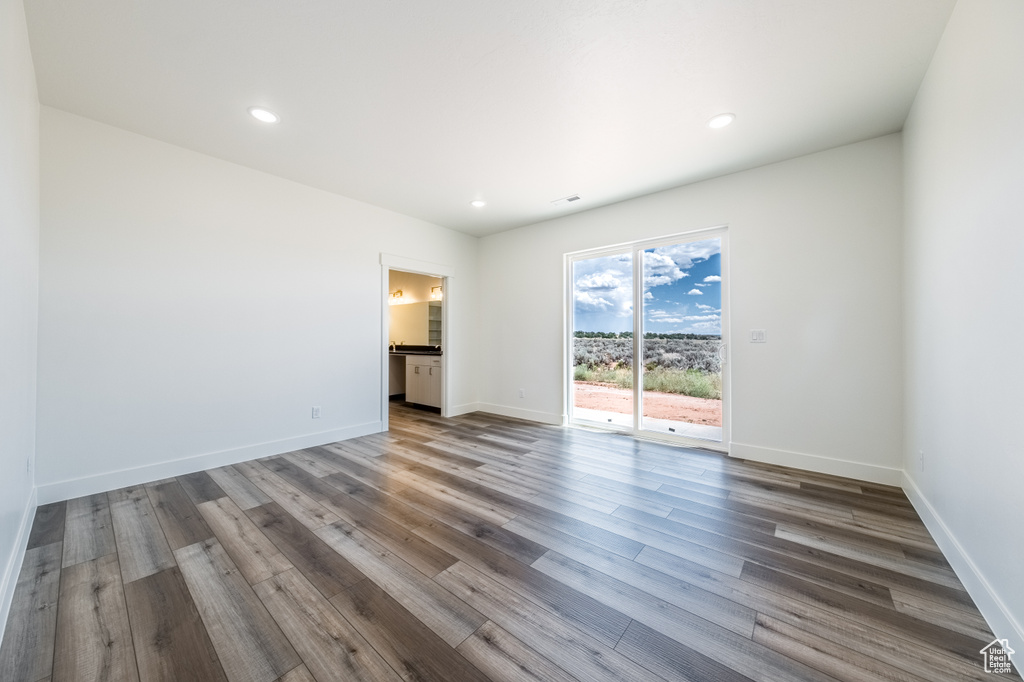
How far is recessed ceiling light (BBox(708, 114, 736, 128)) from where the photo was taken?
2684mm

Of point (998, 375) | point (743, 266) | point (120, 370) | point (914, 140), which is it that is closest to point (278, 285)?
point (120, 370)

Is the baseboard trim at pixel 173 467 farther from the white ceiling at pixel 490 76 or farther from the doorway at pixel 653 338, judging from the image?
the doorway at pixel 653 338

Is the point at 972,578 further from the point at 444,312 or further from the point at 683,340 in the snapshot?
the point at 444,312

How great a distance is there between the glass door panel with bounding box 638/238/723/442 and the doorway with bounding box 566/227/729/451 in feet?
0.03

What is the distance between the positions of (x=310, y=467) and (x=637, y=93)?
12.9 ft

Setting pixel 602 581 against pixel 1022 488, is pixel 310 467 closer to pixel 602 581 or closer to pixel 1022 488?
pixel 602 581

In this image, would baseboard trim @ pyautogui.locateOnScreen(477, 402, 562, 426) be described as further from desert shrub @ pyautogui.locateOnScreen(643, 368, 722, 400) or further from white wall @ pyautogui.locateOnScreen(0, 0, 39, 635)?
white wall @ pyautogui.locateOnScreen(0, 0, 39, 635)

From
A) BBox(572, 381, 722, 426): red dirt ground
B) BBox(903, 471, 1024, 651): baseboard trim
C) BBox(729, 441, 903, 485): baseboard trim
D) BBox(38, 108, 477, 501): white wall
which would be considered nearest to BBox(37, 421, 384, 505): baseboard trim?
BBox(38, 108, 477, 501): white wall

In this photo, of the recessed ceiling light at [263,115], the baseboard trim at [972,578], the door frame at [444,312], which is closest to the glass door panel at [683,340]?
the baseboard trim at [972,578]

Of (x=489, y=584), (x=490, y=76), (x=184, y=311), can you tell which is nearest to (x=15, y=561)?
(x=184, y=311)

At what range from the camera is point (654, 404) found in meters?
4.33

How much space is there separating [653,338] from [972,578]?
2905 millimetres

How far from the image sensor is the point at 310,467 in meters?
3.32

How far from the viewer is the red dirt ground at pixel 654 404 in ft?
12.9
